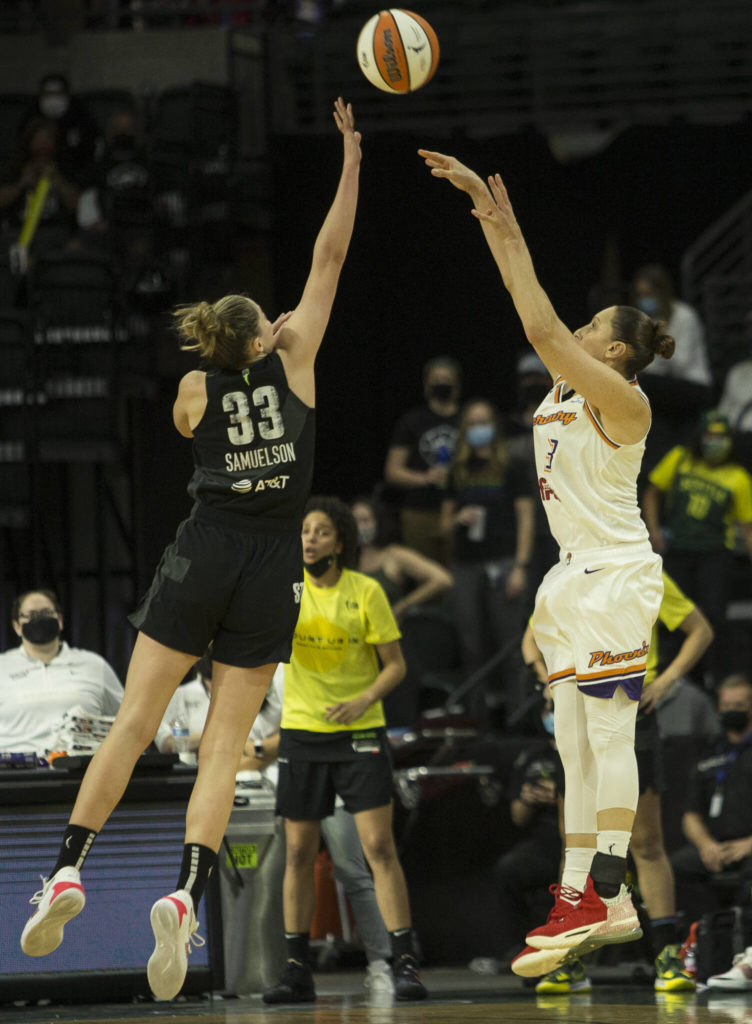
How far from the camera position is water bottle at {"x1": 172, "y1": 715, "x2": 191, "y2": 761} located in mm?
7711

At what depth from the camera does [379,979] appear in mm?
7336

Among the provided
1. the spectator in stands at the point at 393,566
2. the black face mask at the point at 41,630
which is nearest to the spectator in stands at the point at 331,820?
the black face mask at the point at 41,630

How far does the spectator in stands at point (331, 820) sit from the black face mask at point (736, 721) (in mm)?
2109

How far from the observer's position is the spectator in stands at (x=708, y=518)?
10164 mm

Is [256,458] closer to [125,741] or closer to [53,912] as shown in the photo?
[125,741]

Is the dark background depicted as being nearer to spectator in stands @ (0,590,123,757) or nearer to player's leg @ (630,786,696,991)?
spectator in stands @ (0,590,123,757)

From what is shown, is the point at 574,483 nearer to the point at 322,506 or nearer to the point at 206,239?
the point at 322,506

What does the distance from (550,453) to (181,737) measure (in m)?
3.33

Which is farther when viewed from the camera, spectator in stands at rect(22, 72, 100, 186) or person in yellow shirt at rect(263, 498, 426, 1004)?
spectator in stands at rect(22, 72, 100, 186)

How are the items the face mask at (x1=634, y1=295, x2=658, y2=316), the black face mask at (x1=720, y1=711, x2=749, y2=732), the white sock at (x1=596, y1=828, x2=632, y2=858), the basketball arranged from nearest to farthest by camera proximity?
the white sock at (x1=596, y1=828, x2=632, y2=858)
the basketball
the black face mask at (x1=720, y1=711, x2=749, y2=732)
the face mask at (x1=634, y1=295, x2=658, y2=316)

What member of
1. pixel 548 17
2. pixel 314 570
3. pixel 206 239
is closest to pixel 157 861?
pixel 314 570

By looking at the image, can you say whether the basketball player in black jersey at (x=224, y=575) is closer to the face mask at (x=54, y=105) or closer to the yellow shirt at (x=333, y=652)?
the yellow shirt at (x=333, y=652)

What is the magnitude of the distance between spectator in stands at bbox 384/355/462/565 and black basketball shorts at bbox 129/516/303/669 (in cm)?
614

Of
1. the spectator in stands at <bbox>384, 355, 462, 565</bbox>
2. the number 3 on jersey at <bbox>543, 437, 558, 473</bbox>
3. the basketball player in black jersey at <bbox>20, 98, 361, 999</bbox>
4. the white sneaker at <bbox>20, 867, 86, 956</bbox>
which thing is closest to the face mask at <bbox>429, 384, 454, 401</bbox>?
the spectator in stands at <bbox>384, 355, 462, 565</bbox>
